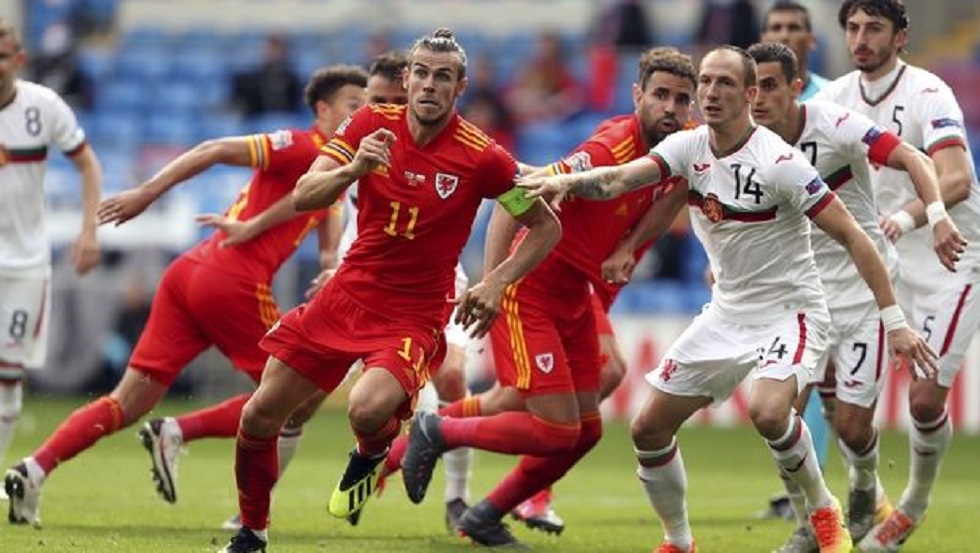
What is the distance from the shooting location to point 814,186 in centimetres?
981

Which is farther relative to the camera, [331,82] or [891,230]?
[331,82]

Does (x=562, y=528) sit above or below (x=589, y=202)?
below

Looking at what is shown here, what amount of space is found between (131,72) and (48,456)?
19.1 m

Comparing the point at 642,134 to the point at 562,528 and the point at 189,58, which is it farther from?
the point at 189,58

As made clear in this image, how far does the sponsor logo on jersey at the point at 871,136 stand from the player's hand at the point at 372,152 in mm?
2854

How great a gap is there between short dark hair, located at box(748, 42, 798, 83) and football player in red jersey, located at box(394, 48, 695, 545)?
1.82 ft

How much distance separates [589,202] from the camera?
11.4 metres

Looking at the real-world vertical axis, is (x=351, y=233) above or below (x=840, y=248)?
below

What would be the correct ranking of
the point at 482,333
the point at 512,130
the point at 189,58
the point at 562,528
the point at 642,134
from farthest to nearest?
the point at 189,58, the point at 512,130, the point at 562,528, the point at 642,134, the point at 482,333

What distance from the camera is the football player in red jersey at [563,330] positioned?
11.1 meters

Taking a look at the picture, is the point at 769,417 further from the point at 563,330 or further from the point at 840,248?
the point at 840,248

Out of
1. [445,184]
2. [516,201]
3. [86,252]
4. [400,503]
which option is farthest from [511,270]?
[400,503]

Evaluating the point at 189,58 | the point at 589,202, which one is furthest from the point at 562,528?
the point at 189,58

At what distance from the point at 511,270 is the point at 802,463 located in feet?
5.68
